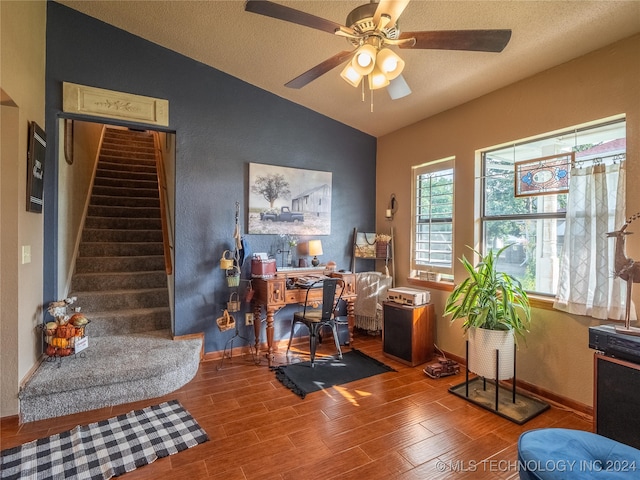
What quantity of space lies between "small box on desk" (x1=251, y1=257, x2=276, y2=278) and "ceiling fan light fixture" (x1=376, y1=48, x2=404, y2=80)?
2.31m

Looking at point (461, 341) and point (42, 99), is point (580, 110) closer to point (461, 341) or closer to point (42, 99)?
point (461, 341)

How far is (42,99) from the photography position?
2.82 m

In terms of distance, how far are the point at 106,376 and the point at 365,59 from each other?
2.93 m

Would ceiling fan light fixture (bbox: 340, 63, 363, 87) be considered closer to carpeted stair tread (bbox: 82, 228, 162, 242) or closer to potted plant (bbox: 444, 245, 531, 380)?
potted plant (bbox: 444, 245, 531, 380)

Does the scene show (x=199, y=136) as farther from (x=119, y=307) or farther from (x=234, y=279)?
(x=119, y=307)

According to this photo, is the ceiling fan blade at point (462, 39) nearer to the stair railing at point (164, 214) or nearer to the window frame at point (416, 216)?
the window frame at point (416, 216)

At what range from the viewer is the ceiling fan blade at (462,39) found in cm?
171

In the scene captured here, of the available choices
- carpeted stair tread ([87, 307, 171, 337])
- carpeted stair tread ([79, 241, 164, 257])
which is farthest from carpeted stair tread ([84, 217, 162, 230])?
carpeted stair tread ([87, 307, 171, 337])

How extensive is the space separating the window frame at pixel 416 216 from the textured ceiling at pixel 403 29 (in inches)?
23.3

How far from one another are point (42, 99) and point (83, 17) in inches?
34.6

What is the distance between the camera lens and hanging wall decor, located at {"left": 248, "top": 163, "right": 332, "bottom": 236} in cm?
385

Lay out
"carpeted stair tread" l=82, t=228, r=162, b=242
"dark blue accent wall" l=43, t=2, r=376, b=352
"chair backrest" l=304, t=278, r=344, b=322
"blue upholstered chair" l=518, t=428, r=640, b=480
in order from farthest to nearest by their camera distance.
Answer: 1. "carpeted stair tread" l=82, t=228, r=162, b=242
2. "chair backrest" l=304, t=278, r=344, b=322
3. "dark blue accent wall" l=43, t=2, r=376, b=352
4. "blue upholstered chair" l=518, t=428, r=640, b=480

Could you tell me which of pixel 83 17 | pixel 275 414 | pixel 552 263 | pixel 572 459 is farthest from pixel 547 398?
pixel 83 17

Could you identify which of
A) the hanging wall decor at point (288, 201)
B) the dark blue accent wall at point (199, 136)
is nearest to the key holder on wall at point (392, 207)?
→ the dark blue accent wall at point (199, 136)
